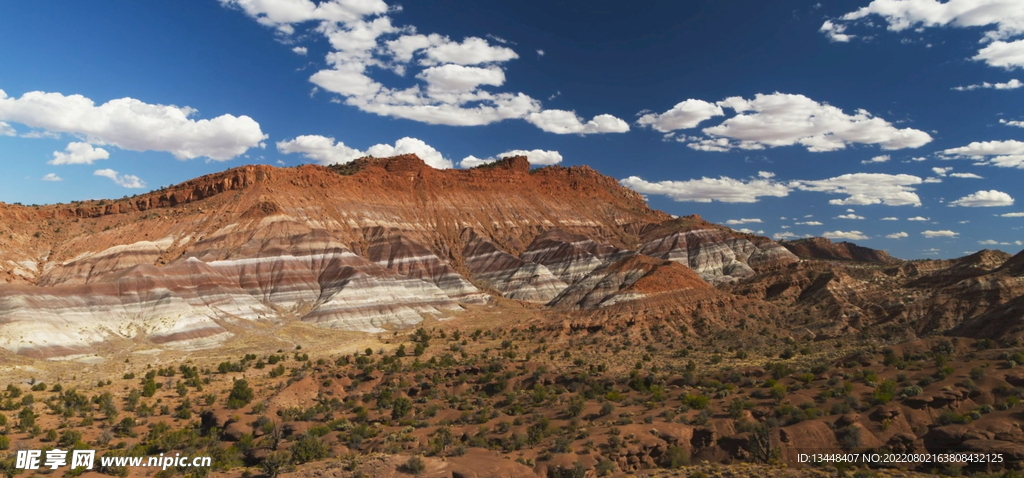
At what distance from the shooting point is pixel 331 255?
3366 inches

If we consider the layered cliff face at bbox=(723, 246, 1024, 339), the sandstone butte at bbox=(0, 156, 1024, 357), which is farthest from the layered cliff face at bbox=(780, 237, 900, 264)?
the layered cliff face at bbox=(723, 246, 1024, 339)

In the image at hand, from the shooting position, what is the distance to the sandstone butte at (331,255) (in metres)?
60.6

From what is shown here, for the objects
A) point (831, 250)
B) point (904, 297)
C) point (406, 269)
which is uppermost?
point (831, 250)

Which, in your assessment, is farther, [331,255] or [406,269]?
[406,269]

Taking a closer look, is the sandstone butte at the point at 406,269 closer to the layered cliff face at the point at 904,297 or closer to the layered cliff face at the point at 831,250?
the layered cliff face at the point at 904,297

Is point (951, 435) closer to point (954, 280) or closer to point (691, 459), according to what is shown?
point (691, 459)

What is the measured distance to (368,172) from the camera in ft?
402

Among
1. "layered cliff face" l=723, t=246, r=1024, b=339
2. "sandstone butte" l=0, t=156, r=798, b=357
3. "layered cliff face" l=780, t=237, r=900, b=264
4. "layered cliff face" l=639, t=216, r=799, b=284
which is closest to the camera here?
"layered cliff face" l=723, t=246, r=1024, b=339

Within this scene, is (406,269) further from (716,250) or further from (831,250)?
(831,250)

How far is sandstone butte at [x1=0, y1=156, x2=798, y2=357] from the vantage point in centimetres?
6059

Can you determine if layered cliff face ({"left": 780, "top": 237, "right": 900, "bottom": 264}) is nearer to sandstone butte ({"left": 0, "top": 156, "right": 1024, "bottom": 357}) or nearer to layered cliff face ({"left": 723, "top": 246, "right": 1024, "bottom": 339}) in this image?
sandstone butte ({"left": 0, "top": 156, "right": 1024, "bottom": 357})

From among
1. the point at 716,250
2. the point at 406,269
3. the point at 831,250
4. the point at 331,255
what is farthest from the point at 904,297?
the point at 831,250

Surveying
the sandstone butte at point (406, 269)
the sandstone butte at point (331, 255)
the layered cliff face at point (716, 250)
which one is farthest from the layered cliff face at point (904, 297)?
the layered cliff face at point (716, 250)

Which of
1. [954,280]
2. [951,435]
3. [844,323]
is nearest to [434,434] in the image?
[951,435]
